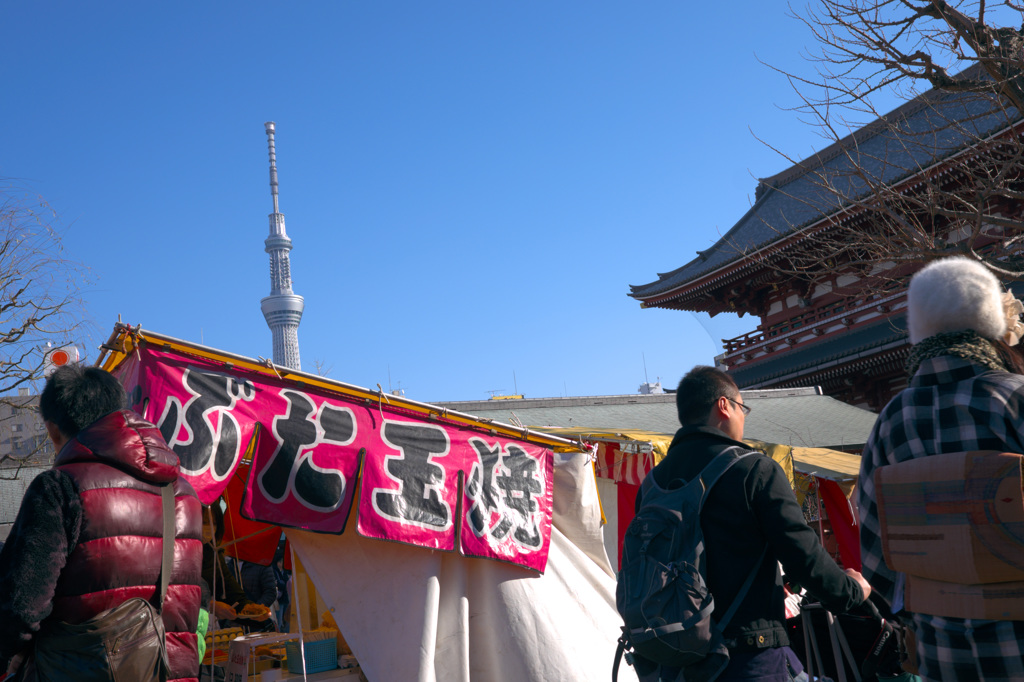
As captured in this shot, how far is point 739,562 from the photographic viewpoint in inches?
A: 103

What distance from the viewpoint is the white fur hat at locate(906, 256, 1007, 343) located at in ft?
8.11

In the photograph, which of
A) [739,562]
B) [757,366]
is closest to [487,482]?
[739,562]

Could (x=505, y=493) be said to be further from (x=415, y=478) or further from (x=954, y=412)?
(x=954, y=412)

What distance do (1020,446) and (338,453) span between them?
3.57 metres

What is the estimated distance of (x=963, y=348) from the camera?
2.42m

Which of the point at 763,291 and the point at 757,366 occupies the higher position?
the point at 763,291

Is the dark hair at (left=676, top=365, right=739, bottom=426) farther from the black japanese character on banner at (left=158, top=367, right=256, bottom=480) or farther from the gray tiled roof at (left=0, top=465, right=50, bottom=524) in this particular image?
the gray tiled roof at (left=0, top=465, right=50, bottom=524)

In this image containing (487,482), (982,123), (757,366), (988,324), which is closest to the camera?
(988,324)

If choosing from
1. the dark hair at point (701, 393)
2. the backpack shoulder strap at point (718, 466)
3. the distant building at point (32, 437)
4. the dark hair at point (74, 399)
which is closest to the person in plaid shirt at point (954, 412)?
the backpack shoulder strap at point (718, 466)

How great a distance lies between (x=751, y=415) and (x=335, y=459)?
12786mm

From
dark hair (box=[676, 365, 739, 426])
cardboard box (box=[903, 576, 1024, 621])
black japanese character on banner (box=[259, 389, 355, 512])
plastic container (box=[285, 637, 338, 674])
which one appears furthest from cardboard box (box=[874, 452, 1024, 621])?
plastic container (box=[285, 637, 338, 674])

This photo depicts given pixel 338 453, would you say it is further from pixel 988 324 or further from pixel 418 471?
pixel 988 324

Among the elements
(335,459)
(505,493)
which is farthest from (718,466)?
(505,493)

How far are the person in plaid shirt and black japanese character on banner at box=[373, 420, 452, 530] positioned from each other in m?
2.86
